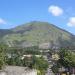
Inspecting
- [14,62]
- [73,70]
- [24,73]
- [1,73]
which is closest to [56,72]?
[73,70]

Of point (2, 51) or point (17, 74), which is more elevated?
point (2, 51)

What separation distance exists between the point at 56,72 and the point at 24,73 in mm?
37930

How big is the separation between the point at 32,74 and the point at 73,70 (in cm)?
3609

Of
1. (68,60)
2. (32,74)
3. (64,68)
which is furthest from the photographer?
(64,68)

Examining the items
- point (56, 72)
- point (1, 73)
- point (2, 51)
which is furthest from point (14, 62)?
point (1, 73)

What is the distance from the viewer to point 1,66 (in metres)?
52.5

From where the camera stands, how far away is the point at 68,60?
8181 centimetres

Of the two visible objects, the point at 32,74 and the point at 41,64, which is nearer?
the point at 32,74

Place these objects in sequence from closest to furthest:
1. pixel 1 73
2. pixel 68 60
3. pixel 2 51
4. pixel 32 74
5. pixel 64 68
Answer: pixel 1 73
pixel 32 74
pixel 2 51
pixel 68 60
pixel 64 68

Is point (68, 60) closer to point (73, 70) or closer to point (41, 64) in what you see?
point (73, 70)

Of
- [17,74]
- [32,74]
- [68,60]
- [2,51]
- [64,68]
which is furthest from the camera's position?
[64,68]

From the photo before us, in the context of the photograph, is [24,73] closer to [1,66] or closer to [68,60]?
[1,66]

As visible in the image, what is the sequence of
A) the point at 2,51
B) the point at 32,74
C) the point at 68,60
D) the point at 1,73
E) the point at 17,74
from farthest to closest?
the point at 68,60 → the point at 2,51 → the point at 32,74 → the point at 17,74 → the point at 1,73

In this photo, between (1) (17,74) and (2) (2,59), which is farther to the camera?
(2) (2,59)
